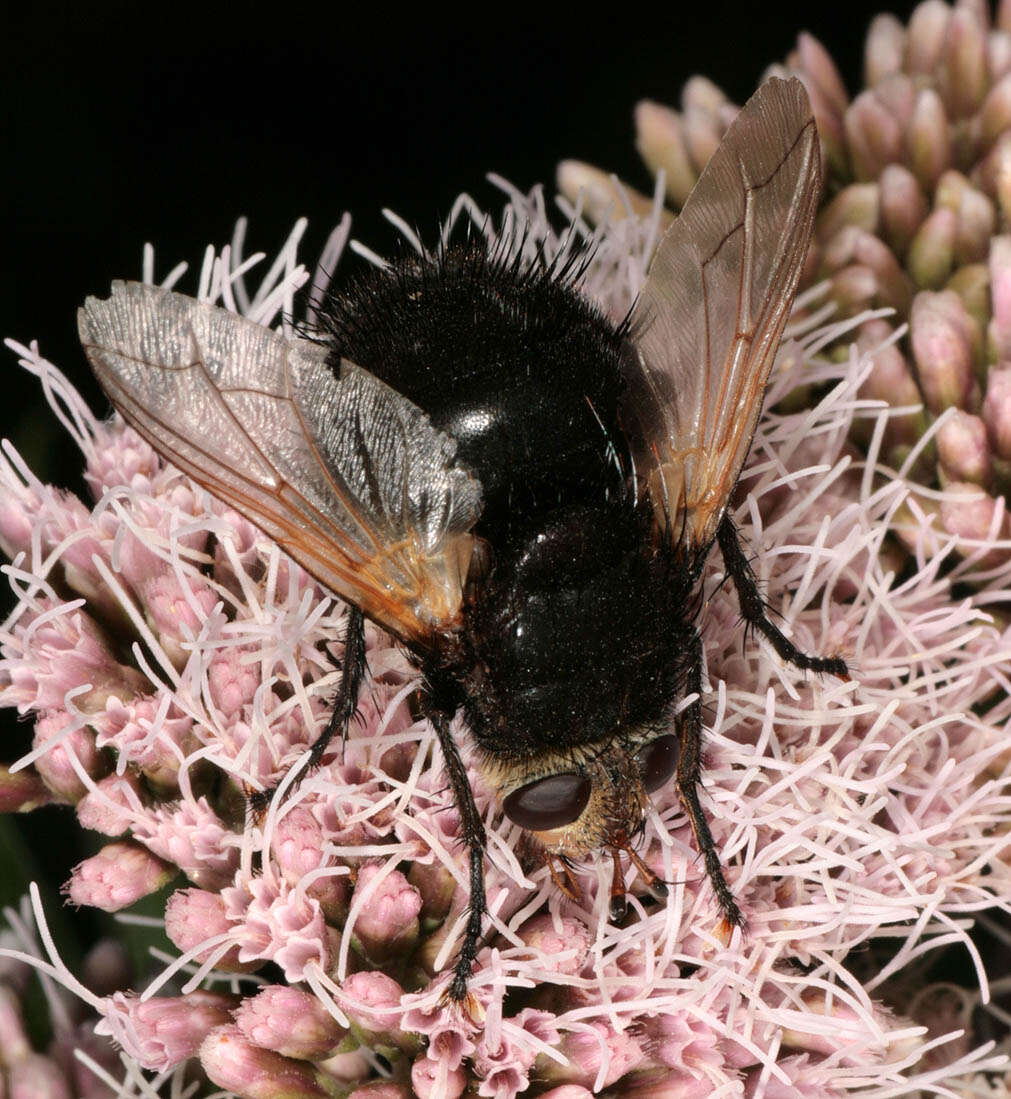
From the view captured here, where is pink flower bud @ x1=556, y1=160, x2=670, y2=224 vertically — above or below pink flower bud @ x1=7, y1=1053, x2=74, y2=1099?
above

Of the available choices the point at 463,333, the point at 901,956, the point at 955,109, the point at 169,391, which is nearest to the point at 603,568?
the point at 463,333

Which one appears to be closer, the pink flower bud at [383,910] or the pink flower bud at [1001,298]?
the pink flower bud at [383,910]

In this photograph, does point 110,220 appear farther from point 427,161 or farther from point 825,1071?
point 825,1071

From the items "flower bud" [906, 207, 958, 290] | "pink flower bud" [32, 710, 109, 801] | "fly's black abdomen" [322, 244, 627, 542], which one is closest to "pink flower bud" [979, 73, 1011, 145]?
"flower bud" [906, 207, 958, 290]

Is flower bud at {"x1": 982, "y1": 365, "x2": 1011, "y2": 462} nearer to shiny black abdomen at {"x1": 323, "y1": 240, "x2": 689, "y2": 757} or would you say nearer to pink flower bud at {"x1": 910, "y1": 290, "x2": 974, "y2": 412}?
pink flower bud at {"x1": 910, "y1": 290, "x2": 974, "y2": 412}

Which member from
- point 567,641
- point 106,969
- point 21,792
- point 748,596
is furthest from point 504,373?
point 106,969

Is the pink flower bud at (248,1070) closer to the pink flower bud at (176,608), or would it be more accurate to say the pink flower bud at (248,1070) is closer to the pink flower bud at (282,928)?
the pink flower bud at (282,928)

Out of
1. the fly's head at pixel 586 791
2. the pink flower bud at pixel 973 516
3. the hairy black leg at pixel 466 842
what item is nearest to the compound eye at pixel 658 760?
the fly's head at pixel 586 791
